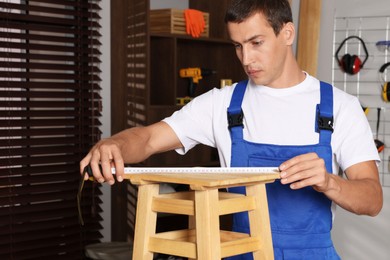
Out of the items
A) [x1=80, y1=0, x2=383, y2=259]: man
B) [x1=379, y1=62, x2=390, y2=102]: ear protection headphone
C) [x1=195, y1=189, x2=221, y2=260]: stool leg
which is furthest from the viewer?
[x1=379, y1=62, x2=390, y2=102]: ear protection headphone

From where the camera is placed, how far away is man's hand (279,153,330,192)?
4.82 ft

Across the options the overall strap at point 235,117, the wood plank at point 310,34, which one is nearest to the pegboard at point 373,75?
the wood plank at point 310,34

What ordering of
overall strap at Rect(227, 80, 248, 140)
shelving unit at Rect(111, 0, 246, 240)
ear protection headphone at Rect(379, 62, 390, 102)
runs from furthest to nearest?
shelving unit at Rect(111, 0, 246, 240), ear protection headphone at Rect(379, 62, 390, 102), overall strap at Rect(227, 80, 248, 140)

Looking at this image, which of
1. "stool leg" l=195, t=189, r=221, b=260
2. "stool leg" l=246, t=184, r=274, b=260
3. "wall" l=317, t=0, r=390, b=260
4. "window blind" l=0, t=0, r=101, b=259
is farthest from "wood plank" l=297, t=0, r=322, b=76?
"stool leg" l=195, t=189, r=221, b=260

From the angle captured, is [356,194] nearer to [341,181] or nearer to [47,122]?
[341,181]

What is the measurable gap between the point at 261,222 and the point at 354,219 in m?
2.02

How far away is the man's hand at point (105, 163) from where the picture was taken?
1538mm

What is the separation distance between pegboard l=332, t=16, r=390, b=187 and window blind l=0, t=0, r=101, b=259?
1480 millimetres

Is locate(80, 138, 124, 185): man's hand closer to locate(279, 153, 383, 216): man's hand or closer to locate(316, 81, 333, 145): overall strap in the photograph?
locate(279, 153, 383, 216): man's hand

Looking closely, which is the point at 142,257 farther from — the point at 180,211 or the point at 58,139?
the point at 58,139

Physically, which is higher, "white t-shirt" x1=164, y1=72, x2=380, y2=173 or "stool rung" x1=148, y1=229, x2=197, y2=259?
"white t-shirt" x1=164, y1=72, x2=380, y2=173

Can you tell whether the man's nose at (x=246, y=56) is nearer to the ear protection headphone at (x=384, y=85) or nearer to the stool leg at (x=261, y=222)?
the stool leg at (x=261, y=222)

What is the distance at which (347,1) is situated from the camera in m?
3.41

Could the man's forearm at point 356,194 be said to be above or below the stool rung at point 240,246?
above
